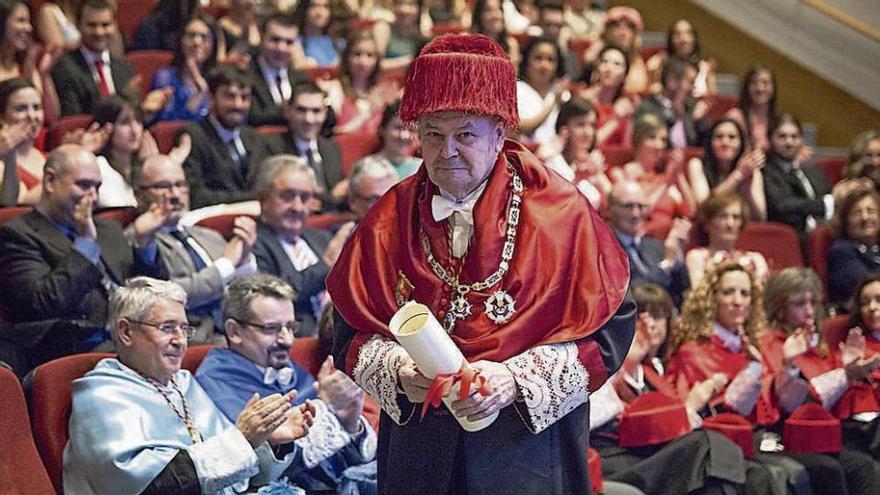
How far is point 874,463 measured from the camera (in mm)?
4215

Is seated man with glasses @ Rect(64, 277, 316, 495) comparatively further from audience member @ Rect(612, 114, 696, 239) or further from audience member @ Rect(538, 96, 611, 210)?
audience member @ Rect(612, 114, 696, 239)

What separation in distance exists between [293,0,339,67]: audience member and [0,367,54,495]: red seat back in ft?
11.8

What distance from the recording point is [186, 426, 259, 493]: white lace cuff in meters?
2.96

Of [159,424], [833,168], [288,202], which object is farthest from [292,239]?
[833,168]

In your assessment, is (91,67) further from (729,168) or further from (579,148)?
(729,168)

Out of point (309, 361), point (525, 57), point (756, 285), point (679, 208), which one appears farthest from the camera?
point (525, 57)

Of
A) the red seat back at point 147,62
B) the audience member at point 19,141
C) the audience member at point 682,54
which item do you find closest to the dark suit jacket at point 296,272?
the audience member at point 19,141

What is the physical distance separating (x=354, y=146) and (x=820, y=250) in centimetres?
176

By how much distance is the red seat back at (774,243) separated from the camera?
548cm

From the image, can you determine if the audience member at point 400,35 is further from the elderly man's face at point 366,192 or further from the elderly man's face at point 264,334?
the elderly man's face at point 264,334

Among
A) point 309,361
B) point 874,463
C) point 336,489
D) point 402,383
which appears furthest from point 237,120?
point 402,383

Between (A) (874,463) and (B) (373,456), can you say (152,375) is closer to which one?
(B) (373,456)

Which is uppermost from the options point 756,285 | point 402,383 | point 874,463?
point 402,383

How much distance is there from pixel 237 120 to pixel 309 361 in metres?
1.73
